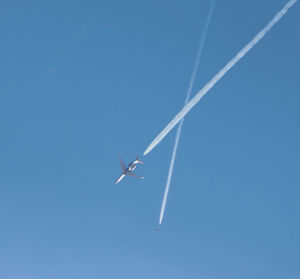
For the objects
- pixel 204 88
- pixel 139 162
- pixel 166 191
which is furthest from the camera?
→ pixel 139 162

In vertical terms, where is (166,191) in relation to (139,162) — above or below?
below

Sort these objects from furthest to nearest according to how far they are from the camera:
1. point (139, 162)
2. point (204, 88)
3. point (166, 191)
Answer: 1. point (139, 162)
2. point (166, 191)
3. point (204, 88)

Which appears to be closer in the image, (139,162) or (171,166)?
(171,166)

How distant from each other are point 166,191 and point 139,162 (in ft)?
40.9

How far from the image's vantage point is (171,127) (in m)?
130

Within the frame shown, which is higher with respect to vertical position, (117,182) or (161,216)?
(117,182)

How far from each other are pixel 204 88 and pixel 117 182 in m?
31.4

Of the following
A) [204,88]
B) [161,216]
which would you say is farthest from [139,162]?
[204,88]

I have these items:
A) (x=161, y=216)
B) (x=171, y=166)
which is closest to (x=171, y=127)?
(x=171, y=166)

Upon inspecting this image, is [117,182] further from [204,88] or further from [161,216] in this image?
[204,88]

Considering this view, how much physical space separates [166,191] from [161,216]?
194 inches

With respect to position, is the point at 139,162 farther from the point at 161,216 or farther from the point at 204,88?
the point at 204,88

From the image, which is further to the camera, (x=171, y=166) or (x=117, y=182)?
(x=117, y=182)

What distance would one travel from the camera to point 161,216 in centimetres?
13438
